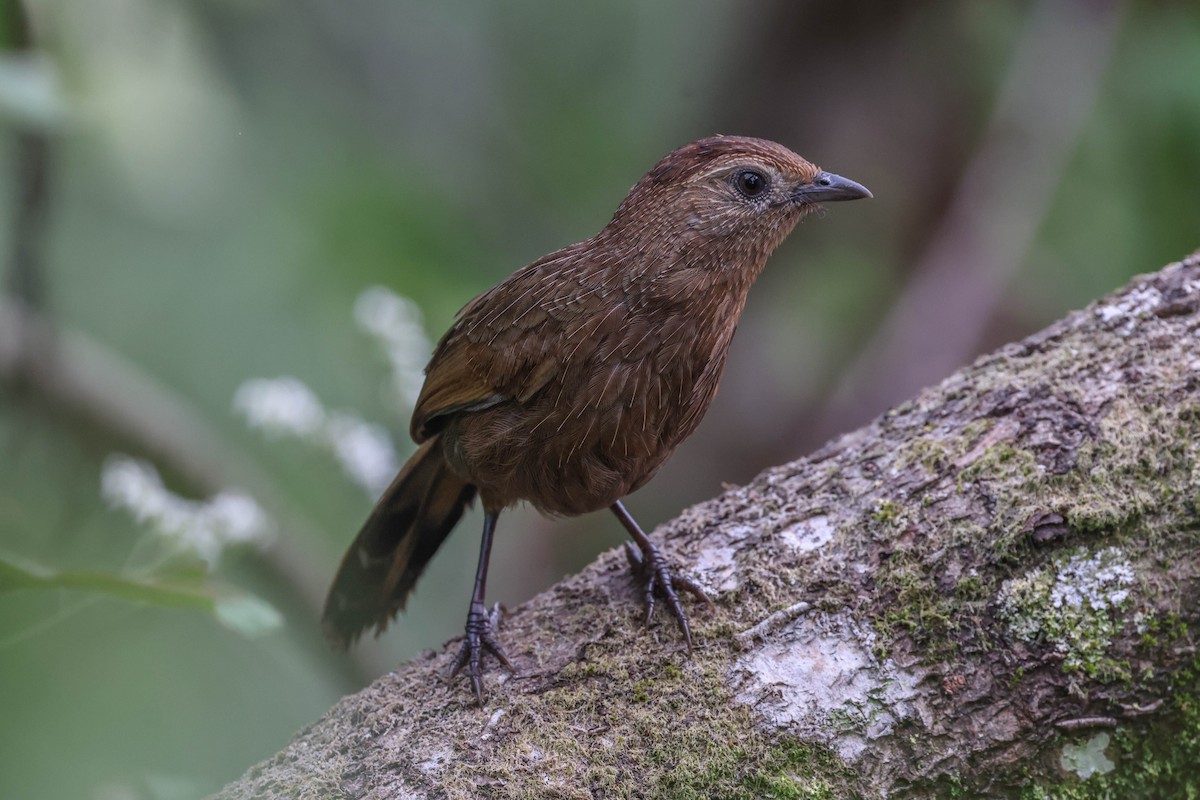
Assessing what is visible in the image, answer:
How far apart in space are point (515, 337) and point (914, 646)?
1.25 m

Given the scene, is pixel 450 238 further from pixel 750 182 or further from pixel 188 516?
pixel 750 182

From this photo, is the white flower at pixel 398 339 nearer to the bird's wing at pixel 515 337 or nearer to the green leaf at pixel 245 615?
the bird's wing at pixel 515 337

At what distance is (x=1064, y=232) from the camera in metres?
5.67

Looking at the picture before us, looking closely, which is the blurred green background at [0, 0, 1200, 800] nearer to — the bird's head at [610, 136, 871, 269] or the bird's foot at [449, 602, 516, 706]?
the bird's foot at [449, 602, 516, 706]

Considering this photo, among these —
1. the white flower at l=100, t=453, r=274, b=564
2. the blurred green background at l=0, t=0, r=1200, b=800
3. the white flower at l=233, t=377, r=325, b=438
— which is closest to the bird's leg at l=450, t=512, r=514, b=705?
the white flower at l=100, t=453, r=274, b=564

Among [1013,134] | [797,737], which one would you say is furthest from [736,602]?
[1013,134]

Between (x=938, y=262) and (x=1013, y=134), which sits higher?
(x=1013, y=134)

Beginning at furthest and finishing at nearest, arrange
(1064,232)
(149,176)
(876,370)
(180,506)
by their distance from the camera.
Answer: (1064,232), (876,370), (149,176), (180,506)

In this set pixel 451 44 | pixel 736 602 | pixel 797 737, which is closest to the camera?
pixel 797 737

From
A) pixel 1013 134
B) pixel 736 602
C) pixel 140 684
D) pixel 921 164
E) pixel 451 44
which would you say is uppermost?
pixel 451 44

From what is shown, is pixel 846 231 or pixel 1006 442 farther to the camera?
pixel 846 231

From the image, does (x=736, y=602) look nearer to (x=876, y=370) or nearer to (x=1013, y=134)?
(x=876, y=370)

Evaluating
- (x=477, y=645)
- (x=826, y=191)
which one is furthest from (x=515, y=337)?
(x=826, y=191)

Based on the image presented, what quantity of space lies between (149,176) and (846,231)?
12.4 ft
